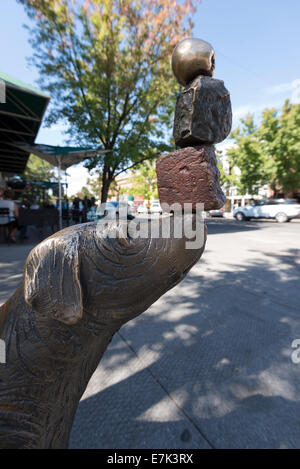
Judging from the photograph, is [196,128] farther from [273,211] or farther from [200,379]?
[273,211]

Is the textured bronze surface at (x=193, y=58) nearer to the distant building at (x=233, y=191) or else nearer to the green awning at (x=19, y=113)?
the green awning at (x=19, y=113)

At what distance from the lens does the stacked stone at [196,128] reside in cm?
73

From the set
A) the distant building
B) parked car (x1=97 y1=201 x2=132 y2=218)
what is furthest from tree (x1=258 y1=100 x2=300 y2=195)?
parked car (x1=97 y1=201 x2=132 y2=218)

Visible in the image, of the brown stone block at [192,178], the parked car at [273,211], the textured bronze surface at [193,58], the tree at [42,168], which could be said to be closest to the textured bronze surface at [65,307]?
the brown stone block at [192,178]

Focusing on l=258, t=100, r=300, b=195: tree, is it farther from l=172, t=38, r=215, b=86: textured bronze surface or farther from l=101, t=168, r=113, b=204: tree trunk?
l=172, t=38, r=215, b=86: textured bronze surface

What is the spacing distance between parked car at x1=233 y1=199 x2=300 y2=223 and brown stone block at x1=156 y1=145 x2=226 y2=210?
54.8 ft

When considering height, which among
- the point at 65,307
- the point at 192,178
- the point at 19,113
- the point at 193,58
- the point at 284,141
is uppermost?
the point at 284,141

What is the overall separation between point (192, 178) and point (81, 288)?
47cm

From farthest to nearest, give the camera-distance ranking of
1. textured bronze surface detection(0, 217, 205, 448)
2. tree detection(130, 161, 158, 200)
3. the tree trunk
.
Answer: tree detection(130, 161, 158, 200), the tree trunk, textured bronze surface detection(0, 217, 205, 448)

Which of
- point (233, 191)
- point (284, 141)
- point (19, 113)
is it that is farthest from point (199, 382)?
point (233, 191)

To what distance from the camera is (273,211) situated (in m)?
15.9

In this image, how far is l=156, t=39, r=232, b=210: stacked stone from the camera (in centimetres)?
73

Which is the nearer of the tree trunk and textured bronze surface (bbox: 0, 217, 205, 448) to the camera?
textured bronze surface (bbox: 0, 217, 205, 448)

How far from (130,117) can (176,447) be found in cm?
1246
